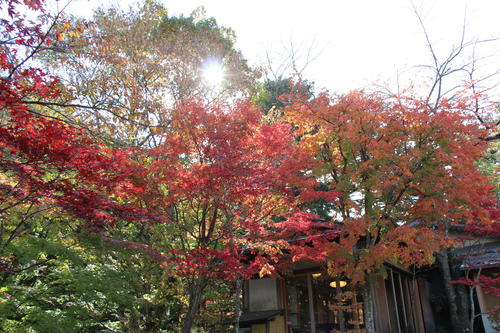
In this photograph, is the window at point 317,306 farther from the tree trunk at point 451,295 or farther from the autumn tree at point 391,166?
the tree trunk at point 451,295

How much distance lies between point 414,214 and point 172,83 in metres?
9.53

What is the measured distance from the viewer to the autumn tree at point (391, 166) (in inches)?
291

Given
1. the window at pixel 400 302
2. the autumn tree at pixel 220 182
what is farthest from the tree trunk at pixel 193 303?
the window at pixel 400 302

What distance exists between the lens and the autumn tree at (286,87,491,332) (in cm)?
740

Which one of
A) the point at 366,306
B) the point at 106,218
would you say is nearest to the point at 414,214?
the point at 366,306

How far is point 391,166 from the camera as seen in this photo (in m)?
7.72

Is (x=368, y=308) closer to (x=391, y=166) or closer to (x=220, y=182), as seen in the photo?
(x=391, y=166)

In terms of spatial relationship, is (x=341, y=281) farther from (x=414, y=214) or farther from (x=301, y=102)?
(x=301, y=102)

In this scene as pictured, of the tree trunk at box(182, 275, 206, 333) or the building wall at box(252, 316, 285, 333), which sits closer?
the tree trunk at box(182, 275, 206, 333)

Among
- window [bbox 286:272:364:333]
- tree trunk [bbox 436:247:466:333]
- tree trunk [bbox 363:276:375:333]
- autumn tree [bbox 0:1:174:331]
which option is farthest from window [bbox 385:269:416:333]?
autumn tree [bbox 0:1:174:331]

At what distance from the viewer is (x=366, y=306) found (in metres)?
8.23

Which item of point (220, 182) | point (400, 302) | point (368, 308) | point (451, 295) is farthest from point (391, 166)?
point (451, 295)

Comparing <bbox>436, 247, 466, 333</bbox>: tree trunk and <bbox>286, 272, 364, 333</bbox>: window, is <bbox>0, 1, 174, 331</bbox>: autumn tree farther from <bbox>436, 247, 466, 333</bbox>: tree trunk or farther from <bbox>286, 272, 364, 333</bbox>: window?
<bbox>436, 247, 466, 333</bbox>: tree trunk

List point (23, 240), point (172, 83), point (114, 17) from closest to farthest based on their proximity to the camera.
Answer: point (23, 240), point (114, 17), point (172, 83)
